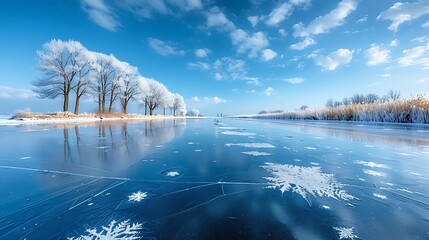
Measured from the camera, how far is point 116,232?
3.26ft

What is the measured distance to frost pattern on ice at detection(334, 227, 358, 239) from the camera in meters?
0.95

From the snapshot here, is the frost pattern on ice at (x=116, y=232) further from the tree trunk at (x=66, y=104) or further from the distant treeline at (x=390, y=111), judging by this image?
the tree trunk at (x=66, y=104)

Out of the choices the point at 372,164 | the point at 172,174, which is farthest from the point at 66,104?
the point at 372,164

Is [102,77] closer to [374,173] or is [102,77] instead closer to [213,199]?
[213,199]

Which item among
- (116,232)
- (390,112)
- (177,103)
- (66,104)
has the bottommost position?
(116,232)

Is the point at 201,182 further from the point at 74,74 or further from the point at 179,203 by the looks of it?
the point at 74,74

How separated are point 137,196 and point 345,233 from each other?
4.59 ft

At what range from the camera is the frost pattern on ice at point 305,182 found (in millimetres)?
1484

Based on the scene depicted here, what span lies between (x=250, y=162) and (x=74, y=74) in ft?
73.3

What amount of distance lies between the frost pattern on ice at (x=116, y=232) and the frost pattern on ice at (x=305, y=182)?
1138mm

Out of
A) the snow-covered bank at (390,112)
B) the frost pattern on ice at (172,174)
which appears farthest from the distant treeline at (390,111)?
the frost pattern on ice at (172,174)

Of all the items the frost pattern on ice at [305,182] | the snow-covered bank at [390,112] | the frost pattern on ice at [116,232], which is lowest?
the frost pattern on ice at [116,232]

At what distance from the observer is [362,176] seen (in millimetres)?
1900

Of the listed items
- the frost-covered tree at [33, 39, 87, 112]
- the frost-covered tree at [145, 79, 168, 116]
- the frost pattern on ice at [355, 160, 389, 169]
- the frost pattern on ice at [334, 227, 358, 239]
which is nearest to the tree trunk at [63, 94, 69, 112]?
the frost-covered tree at [33, 39, 87, 112]
